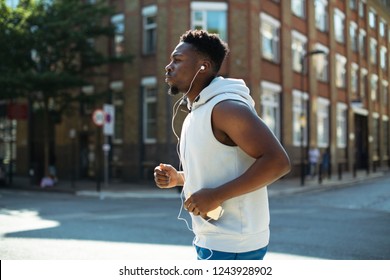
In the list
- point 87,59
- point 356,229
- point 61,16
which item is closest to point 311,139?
point 87,59

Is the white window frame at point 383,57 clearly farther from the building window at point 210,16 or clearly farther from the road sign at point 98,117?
the building window at point 210,16

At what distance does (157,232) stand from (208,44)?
5385mm

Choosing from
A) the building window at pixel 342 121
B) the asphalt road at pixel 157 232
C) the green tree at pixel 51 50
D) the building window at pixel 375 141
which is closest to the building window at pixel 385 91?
the building window at pixel 375 141

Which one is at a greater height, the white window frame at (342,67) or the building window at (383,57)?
the white window frame at (342,67)

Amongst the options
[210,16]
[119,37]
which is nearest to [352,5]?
[210,16]

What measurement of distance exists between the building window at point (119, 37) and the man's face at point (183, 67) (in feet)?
60.5

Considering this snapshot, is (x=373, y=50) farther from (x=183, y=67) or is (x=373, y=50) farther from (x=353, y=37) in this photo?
(x=183, y=67)

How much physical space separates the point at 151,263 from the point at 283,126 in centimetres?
1875

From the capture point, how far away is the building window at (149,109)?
19.5 metres

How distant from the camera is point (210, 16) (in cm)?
1875

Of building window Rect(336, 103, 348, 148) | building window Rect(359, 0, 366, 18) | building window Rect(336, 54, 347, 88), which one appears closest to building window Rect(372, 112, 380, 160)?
building window Rect(359, 0, 366, 18)

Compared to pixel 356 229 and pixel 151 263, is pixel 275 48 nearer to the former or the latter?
pixel 356 229

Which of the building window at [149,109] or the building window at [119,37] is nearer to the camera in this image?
the building window at [149,109]

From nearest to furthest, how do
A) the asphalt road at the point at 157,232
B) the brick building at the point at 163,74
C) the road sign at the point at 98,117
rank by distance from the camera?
the asphalt road at the point at 157,232 < the road sign at the point at 98,117 < the brick building at the point at 163,74
